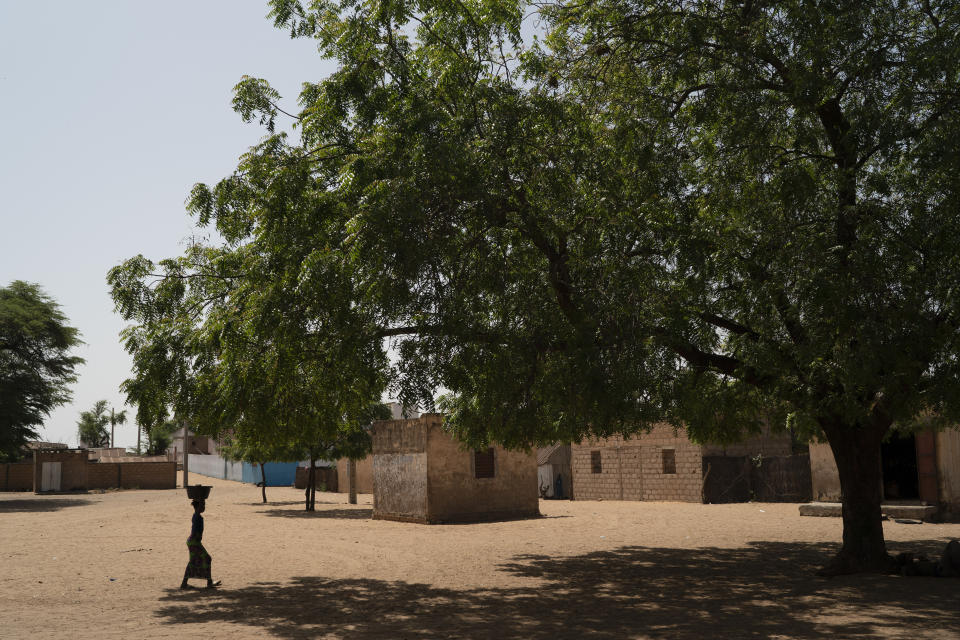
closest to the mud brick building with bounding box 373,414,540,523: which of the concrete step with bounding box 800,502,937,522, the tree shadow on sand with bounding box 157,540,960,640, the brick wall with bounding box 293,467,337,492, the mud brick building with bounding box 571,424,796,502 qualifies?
the mud brick building with bounding box 571,424,796,502

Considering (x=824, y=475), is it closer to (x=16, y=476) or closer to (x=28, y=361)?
(x=28, y=361)

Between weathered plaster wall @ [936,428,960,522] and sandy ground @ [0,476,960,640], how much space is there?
87 cm

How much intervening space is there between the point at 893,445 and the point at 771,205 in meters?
18.2

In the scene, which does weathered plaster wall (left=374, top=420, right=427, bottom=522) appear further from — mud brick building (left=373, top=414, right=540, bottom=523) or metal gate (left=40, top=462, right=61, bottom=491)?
metal gate (left=40, top=462, right=61, bottom=491)

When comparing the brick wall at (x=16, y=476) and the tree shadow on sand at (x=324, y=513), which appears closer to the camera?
the tree shadow on sand at (x=324, y=513)

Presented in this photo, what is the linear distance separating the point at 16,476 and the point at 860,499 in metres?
57.9

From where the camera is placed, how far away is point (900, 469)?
87.5 ft

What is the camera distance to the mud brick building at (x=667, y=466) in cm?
3152

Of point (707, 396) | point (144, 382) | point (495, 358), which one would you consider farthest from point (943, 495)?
point (144, 382)

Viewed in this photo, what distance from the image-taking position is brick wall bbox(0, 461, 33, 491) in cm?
5612

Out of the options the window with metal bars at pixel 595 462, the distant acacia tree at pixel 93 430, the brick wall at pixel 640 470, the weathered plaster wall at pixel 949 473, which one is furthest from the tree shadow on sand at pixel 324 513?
the distant acacia tree at pixel 93 430

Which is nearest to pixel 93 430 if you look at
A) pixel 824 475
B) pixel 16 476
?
pixel 16 476

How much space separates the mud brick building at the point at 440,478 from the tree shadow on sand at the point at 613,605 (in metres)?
10.5

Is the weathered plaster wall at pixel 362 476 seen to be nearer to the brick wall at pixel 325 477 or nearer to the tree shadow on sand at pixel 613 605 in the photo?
the brick wall at pixel 325 477
